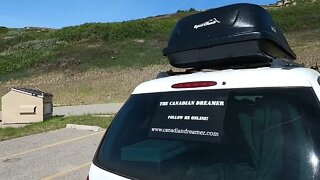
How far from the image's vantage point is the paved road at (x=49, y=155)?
23.4 feet

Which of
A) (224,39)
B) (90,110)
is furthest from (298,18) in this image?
(224,39)

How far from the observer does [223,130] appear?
2355 millimetres

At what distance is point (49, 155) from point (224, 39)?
616 centimetres

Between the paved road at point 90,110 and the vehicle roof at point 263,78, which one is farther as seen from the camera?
the paved road at point 90,110

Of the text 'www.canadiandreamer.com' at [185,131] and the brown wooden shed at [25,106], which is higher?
the text 'www.canadiandreamer.com' at [185,131]

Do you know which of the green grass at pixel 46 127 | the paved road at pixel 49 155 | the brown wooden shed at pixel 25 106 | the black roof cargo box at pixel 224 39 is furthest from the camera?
the brown wooden shed at pixel 25 106

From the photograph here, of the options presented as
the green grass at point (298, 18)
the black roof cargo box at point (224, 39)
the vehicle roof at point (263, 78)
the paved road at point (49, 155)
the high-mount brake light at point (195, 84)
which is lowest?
the paved road at point (49, 155)

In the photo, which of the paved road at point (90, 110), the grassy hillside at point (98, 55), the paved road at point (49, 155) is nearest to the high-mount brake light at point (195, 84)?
the paved road at point (49, 155)

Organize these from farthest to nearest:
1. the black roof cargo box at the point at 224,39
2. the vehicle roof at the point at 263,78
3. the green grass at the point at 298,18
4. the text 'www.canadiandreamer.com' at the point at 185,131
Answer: the green grass at the point at 298,18 < the black roof cargo box at the point at 224,39 < the text 'www.canadiandreamer.com' at the point at 185,131 < the vehicle roof at the point at 263,78

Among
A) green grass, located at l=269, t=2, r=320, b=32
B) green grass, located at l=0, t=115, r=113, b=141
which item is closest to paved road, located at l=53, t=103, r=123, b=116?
green grass, located at l=0, t=115, r=113, b=141

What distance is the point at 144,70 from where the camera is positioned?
3519 cm

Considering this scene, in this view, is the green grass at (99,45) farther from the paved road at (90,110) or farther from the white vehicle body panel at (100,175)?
the white vehicle body panel at (100,175)

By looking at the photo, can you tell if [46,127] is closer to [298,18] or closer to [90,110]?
[90,110]

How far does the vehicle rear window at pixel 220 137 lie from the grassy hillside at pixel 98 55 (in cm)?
2311
